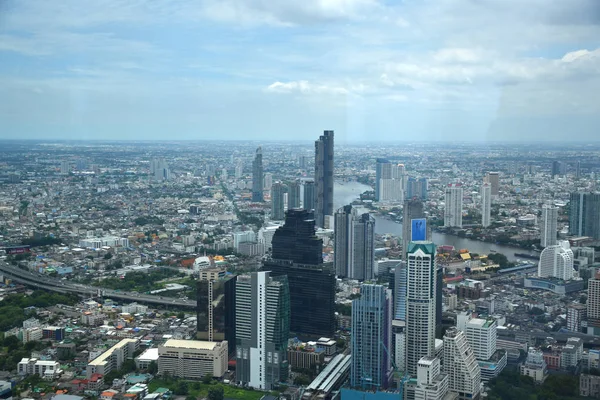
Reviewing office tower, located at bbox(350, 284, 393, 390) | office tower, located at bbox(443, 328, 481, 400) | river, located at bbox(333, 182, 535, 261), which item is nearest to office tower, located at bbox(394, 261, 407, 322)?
office tower, located at bbox(350, 284, 393, 390)

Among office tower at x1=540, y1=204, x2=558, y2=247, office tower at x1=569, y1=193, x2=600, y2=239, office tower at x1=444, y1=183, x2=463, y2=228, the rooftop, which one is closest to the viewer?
the rooftop

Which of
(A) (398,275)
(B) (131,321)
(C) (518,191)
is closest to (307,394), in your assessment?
(A) (398,275)

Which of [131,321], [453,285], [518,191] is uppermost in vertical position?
[518,191]

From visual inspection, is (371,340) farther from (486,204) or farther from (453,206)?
(486,204)

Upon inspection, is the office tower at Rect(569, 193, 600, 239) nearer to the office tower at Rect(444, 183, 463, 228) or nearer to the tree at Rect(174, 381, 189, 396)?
the office tower at Rect(444, 183, 463, 228)

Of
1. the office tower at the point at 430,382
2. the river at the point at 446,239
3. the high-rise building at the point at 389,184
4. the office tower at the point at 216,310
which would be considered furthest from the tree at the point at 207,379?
the high-rise building at the point at 389,184

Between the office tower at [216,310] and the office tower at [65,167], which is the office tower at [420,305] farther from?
the office tower at [65,167]

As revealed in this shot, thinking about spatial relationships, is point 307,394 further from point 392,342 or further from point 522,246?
point 522,246
